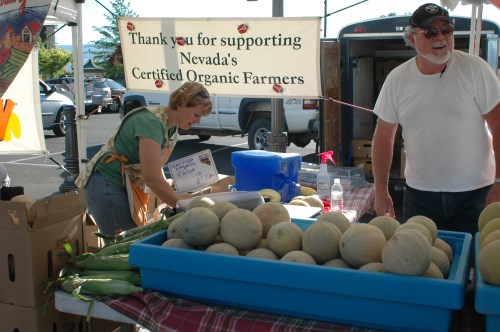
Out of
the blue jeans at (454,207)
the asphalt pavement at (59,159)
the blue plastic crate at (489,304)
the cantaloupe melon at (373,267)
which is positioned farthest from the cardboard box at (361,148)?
the blue plastic crate at (489,304)

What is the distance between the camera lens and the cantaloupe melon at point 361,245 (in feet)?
5.61

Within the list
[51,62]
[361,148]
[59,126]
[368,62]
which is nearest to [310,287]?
[361,148]

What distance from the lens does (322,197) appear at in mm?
4199

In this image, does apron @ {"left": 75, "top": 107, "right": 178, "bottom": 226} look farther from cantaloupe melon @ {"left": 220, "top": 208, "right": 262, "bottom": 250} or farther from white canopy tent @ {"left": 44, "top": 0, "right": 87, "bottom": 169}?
white canopy tent @ {"left": 44, "top": 0, "right": 87, "bottom": 169}

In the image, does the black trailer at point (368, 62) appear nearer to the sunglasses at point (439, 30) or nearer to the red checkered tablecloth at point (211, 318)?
the sunglasses at point (439, 30)

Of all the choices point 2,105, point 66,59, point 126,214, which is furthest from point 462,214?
point 66,59

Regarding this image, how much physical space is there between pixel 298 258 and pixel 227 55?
12.1 feet

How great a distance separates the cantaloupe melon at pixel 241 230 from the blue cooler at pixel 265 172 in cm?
194

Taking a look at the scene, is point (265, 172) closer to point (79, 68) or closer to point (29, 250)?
point (29, 250)

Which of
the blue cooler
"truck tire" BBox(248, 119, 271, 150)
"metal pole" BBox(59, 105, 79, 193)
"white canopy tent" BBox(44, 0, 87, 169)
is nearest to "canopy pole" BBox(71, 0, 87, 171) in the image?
"white canopy tent" BBox(44, 0, 87, 169)

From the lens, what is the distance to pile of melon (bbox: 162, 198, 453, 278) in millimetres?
1618

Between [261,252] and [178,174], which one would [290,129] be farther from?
[261,252]

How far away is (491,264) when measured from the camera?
1.52 meters

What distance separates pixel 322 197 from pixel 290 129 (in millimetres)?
7171
